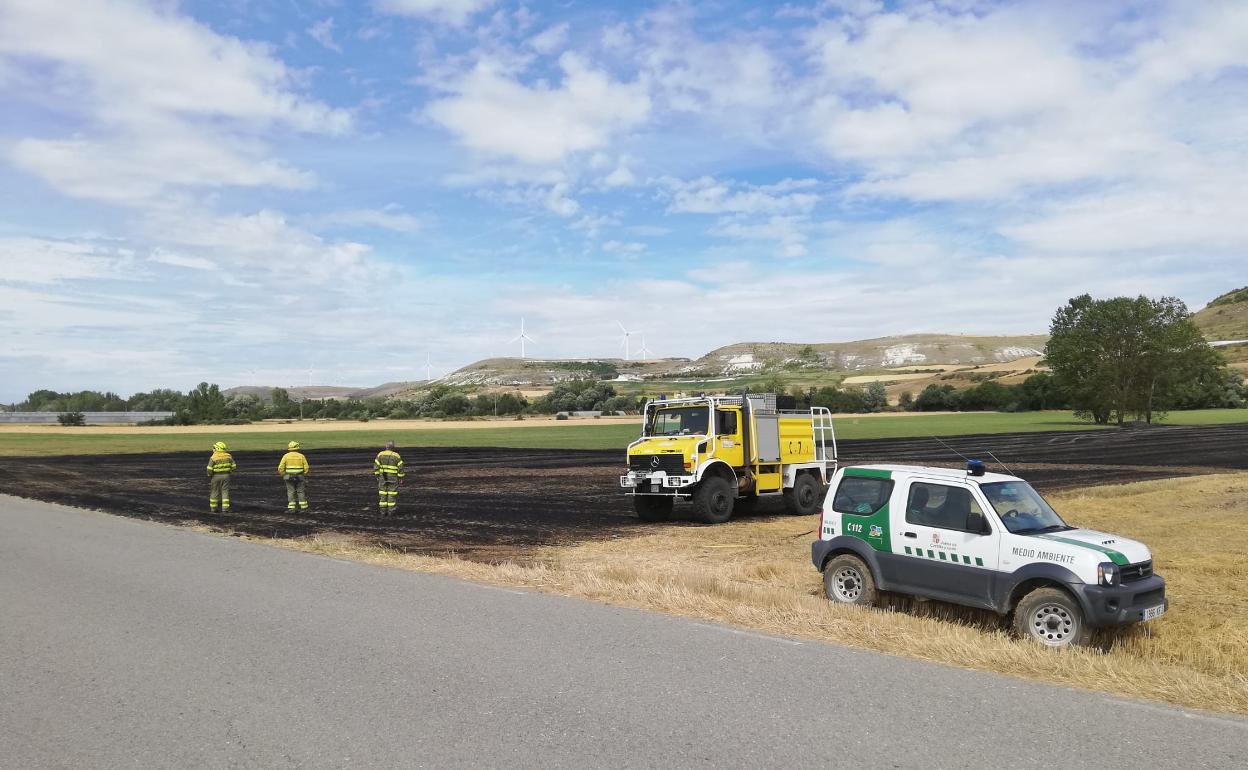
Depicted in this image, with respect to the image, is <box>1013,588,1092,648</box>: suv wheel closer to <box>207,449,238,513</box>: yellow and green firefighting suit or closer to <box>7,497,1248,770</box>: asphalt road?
<box>7,497,1248,770</box>: asphalt road

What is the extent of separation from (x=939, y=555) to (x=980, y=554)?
0.48m

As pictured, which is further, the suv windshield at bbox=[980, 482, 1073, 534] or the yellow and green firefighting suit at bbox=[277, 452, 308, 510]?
the yellow and green firefighting suit at bbox=[277, 452, 308, 510]

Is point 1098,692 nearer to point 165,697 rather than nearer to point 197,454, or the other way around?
point 165,697

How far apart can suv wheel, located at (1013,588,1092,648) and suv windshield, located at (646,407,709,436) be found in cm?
1178

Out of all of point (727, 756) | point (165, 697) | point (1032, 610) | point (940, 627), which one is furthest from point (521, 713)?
point (1032, 610)

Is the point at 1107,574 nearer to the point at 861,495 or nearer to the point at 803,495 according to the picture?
the point at 861,495

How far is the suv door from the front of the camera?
379 inches

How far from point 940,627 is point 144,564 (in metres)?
10.9

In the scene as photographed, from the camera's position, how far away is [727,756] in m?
5.37

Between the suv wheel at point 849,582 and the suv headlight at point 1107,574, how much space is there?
2583 mm

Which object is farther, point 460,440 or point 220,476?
point 460,440

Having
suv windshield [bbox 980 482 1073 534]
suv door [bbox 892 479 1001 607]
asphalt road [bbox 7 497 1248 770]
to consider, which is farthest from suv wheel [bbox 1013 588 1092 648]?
asphalt road [bbox 7 497 1248 770]

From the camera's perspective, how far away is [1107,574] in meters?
8.77

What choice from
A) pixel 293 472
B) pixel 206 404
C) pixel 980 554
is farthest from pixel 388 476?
pixel 206 404
